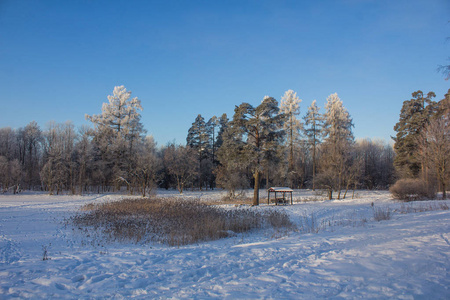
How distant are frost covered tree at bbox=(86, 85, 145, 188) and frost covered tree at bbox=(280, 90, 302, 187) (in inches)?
931

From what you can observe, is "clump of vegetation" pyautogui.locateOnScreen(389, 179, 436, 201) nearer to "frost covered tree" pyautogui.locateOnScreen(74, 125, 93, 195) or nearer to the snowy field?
the snowy field

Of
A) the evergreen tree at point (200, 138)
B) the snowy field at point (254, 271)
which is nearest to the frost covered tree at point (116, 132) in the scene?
the evergreen tree at point (200, 138)

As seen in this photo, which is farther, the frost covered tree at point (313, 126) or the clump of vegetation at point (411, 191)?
the frost covered tree at point (313, 126)

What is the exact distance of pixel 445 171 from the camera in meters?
24.7

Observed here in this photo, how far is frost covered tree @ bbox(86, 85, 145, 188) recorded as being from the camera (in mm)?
40750

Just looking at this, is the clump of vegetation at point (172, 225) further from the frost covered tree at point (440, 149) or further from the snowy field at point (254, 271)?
the frost covered tree at point (440, 149)

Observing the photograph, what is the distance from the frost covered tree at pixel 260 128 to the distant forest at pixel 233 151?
9cm

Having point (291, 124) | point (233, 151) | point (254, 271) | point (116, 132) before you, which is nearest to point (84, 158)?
point (116, 132)

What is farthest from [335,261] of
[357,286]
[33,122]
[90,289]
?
[33,122]

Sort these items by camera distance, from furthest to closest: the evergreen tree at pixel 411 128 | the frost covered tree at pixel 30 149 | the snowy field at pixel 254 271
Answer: the frost covered tree at pixel 30 149 < the evergreen tree at pixel 411 128 < the snowy field at pixel 254 271

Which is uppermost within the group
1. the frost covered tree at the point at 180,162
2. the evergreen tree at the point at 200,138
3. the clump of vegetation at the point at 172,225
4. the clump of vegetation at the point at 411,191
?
the evergreen tree at the point at 200,138

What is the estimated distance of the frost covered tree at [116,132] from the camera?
4075cm

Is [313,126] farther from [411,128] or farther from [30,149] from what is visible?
[30,149]

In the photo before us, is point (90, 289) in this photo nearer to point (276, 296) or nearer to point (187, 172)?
point (276, 296)
